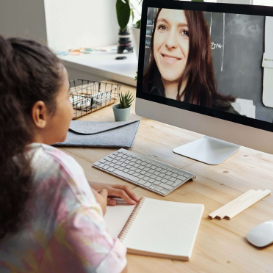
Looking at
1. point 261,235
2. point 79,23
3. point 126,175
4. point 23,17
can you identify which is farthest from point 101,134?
point 23,17

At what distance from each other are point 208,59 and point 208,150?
305mm

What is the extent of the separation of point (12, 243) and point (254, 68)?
73 cm

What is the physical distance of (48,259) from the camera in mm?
561

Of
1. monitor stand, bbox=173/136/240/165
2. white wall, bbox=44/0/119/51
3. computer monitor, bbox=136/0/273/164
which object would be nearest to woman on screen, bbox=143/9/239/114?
computer monitor, bbox=136/0/273/164

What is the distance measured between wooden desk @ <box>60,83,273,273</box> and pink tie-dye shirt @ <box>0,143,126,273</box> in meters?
0.15

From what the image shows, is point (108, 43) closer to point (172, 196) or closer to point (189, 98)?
point (189, 98)

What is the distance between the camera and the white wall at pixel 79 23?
2.37 meters

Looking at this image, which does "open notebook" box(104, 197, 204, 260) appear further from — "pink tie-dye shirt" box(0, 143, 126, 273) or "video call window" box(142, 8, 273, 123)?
"video call window" box(142, 8, 273, 123)

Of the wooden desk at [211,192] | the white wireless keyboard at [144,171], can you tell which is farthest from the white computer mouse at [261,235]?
the white wireless keyboard at [144,171]

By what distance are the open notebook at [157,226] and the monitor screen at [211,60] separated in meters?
0.32

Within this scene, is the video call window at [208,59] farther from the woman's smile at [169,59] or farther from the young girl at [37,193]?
the young girl at [37,193]

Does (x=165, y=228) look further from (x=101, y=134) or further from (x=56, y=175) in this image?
(x=101, y=134)

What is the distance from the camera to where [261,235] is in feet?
2.41

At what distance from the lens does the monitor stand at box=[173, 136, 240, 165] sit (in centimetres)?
112
